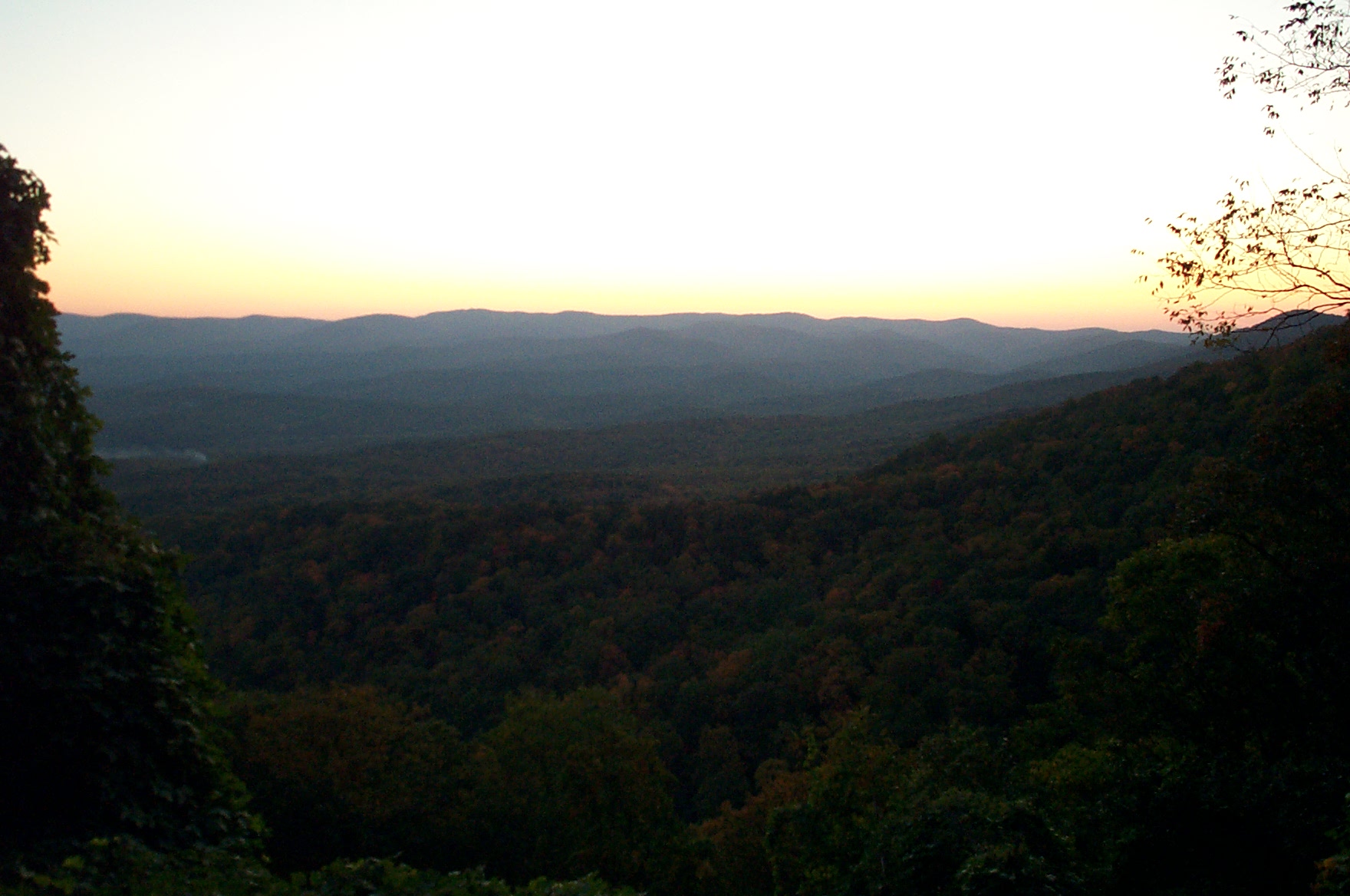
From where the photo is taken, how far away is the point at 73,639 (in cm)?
686

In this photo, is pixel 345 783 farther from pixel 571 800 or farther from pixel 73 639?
pixel 73 639

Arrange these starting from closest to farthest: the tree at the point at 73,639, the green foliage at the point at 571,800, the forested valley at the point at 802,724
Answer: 1. the tree at the point at 73,639
2. the forested valley at the point at 802,724
3. the green foliage at the point at 571,800

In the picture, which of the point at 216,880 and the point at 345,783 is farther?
the point at 345,783

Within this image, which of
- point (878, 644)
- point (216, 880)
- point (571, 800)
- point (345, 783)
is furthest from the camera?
point (878, 644)

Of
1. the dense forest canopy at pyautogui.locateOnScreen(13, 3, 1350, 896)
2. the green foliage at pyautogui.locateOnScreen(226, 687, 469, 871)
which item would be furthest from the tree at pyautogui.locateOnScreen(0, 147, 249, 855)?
the green foliage at pyautogui.locateOnScreen(226, 687, 469, 871)

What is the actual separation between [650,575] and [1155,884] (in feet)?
102

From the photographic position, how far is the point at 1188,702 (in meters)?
9.81

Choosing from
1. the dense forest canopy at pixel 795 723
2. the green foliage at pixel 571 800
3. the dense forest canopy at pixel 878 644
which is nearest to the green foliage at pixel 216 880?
the dense forest canopy at pixel 795 723

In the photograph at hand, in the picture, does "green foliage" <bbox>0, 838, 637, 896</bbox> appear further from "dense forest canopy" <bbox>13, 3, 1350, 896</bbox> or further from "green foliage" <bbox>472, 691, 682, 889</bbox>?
"green foliage" <bbox>472, 691, 682, 889</bbox>

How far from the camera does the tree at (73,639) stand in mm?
6465

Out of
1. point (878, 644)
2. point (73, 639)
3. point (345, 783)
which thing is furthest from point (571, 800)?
point (878, 644)

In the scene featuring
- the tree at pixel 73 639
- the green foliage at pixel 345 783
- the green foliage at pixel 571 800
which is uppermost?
the tree at pixel 73 639

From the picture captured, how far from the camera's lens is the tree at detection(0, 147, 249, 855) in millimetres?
6465

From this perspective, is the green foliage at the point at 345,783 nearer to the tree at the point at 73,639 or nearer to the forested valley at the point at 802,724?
the forested valley at the point at 802,724
